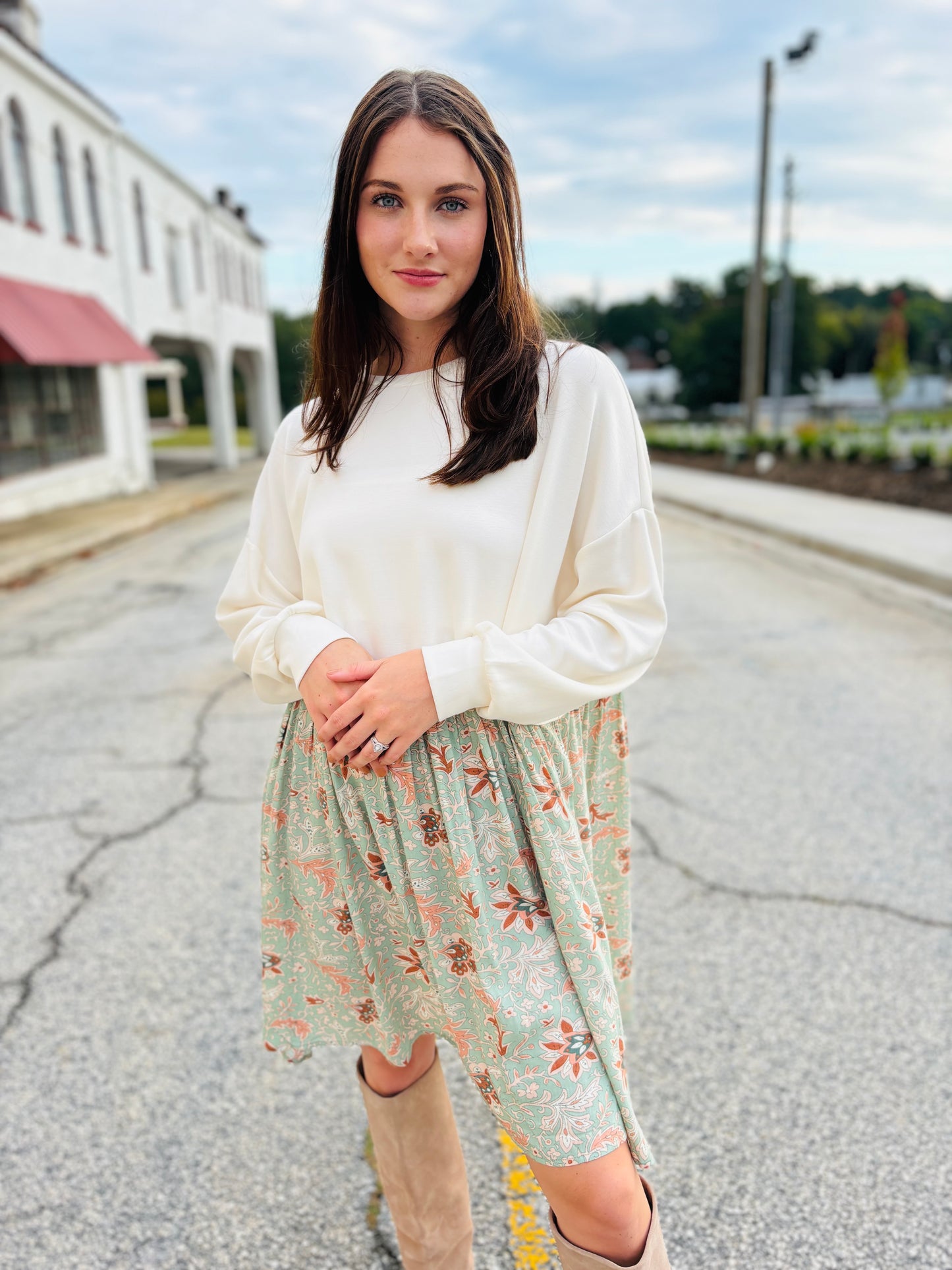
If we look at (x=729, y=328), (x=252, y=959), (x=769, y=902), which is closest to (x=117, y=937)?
(x=252, y=959)

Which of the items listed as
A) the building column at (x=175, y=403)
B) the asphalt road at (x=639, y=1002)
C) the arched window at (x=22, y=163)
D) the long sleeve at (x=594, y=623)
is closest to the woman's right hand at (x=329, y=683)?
the long sleeve at (x=594, y=623)

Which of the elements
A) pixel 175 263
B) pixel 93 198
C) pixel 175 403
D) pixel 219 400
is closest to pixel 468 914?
pixel 93 198

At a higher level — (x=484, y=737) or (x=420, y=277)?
(x=420, y=277)

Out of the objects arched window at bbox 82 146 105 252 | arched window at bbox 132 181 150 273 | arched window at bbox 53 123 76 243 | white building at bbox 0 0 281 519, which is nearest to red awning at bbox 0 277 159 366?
white building at bbox 0 0 281 519

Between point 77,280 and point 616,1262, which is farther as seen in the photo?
point 77,280

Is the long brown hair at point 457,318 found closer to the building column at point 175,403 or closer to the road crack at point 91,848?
the road crack at point 91,848

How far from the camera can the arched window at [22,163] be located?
1412 cm

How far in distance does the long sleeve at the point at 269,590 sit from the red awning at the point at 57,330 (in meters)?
11.8

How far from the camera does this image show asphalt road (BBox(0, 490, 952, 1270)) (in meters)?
1.85

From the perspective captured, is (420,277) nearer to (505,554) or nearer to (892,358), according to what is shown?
(505,554)

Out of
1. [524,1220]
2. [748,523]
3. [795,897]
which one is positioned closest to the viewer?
[524,1220]

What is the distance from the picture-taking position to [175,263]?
73.2ft

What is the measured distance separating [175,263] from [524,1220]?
23701mm

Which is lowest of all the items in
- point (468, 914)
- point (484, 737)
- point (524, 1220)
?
point (524, 1220)
